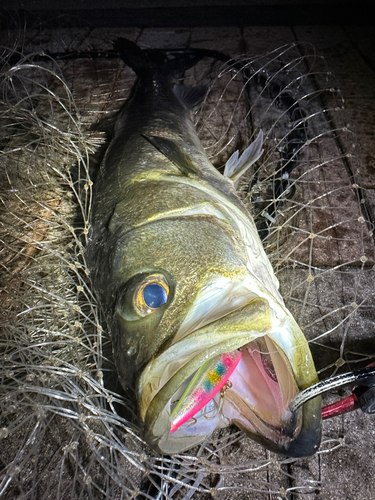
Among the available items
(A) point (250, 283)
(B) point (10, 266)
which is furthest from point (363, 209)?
(B) point (10, 266)

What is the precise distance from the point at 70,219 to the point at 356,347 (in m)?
2.07

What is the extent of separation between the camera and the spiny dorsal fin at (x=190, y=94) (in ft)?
11.2

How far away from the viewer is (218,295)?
155 cm

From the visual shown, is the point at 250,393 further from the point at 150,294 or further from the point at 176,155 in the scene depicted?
the point at 176,155

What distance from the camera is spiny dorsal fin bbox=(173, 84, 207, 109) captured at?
3.42 m

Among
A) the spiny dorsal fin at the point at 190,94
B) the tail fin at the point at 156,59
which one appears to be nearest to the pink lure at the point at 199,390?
the spiny dorsal fin at the point at 190,94

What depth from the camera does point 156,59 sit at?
3723 millimetres

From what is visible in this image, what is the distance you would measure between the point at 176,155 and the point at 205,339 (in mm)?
1408

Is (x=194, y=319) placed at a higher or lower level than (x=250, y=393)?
higher

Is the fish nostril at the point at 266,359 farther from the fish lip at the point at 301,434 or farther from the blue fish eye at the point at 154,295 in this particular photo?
the blue fish eye at the point at 154,295

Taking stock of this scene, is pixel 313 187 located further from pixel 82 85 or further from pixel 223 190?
pixel 82 85

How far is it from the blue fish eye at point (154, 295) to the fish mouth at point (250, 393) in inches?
9.6

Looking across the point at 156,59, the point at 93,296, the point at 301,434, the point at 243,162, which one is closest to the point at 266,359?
the point at 301,434

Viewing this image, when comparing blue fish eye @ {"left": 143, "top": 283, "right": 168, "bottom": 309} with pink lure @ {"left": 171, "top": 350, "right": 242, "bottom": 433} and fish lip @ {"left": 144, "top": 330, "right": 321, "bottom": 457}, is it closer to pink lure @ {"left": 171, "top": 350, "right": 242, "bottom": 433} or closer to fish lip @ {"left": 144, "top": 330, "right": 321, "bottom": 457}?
pink lure @ {"left": 171, "top": 350, "right": 242, "bottom": 433}
